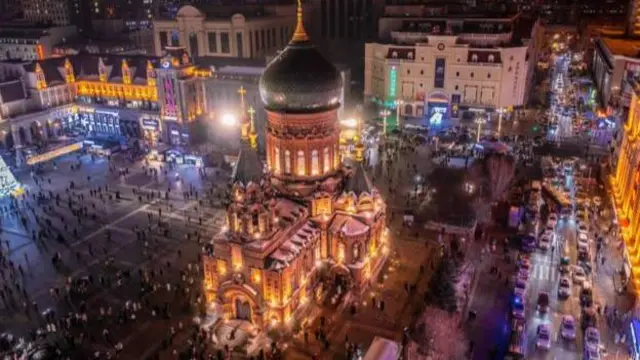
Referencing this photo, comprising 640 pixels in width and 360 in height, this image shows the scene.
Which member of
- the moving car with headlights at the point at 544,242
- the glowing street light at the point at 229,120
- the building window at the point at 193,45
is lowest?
the moving car with headlights at the point at 544,242

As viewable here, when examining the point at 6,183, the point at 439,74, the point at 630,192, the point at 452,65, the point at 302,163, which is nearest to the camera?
the point at 302,163

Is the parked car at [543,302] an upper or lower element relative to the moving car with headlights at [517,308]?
lower

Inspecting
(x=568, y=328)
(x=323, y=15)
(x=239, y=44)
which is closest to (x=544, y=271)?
(x=568, y=328)

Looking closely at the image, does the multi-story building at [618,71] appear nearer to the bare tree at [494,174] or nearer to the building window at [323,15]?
the bare tree at [494,174]

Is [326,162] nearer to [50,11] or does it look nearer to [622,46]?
[622,46]

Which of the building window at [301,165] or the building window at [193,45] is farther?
the building window at [193,45]

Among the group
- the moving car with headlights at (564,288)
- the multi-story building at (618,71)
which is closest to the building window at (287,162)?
the moving car with headlights at (564,288)
